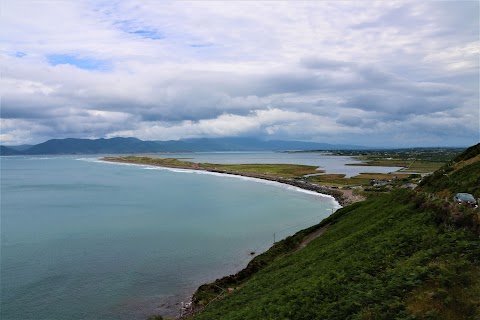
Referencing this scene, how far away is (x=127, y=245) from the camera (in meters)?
44.3

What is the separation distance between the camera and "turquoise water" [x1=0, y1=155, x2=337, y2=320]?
1137 inches

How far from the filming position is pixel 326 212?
6469cm

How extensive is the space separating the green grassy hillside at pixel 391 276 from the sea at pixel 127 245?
6620 mm

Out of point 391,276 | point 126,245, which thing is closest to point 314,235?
point 126,245

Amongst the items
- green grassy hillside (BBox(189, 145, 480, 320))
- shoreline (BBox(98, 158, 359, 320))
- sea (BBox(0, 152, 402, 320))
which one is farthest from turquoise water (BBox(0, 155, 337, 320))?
green grassy hillside (BBox(189, 145, 480, 320))

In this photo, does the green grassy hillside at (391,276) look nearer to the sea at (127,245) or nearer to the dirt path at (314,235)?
the sea at (127,245)

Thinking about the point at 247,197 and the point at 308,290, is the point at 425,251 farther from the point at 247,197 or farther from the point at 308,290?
the point at 247,197

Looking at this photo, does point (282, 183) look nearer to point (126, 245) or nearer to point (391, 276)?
point (126, 245)

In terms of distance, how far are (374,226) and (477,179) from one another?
8.58 meters

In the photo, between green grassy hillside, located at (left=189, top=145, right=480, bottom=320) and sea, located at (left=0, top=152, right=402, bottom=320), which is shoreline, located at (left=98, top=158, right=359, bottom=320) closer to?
sea, located at (left=0, top=152, right=402, bottom=320)

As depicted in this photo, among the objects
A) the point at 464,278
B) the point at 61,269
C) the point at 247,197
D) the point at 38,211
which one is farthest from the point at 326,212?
the point at 38,211

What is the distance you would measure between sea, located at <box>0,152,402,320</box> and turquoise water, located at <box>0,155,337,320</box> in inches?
3.9

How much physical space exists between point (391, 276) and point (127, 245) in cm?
3622

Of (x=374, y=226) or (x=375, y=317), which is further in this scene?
(x=374, y=226)
